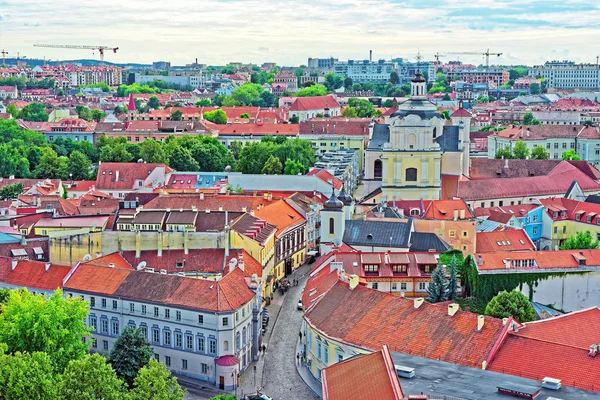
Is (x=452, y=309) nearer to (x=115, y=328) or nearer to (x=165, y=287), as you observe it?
(x=165, y=287)

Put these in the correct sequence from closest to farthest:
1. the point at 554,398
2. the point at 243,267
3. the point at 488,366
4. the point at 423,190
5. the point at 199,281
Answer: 1. the point at 554,398
2. the point at 488,366
3. the point at 199,281
4. the point at 243,267
5. the point at 423,190

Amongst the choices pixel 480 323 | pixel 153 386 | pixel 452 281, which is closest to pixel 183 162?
pixel 452 281

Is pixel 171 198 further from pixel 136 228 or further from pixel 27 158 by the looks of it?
pixel 27 158

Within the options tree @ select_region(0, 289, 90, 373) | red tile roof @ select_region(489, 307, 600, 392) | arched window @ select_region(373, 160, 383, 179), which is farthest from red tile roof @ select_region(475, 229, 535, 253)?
tree @ select_region(0, 289, 90, 373)

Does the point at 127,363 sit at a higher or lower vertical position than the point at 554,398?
lower

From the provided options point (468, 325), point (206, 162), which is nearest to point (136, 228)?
point (468, 325)

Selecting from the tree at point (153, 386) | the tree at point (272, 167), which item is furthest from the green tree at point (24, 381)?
the tree at point (272, 167)
